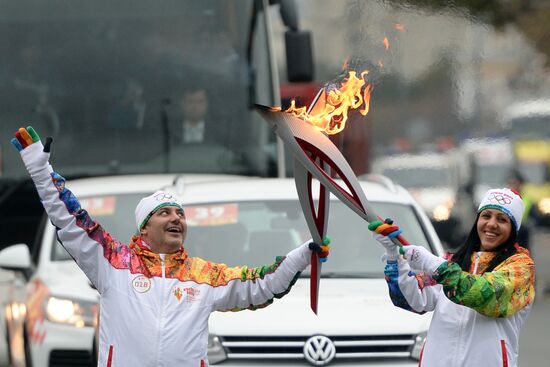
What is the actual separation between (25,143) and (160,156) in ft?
20.3

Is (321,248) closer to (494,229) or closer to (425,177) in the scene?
(494,229)

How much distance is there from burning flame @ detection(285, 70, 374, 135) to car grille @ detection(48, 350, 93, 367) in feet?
9.55

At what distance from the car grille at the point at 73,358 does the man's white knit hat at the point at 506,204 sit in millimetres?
3133

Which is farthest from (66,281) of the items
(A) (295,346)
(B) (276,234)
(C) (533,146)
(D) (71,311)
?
(C) (533,146)

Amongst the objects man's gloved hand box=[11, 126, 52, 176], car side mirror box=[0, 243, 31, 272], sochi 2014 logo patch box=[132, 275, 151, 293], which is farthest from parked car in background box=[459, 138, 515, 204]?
man's gloved hand box=[11, 126, 52, 176]

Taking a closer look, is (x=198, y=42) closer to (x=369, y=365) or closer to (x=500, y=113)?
(x=369, y=365)

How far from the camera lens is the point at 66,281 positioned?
334 inches

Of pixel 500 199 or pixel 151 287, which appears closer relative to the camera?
pixel 151 287

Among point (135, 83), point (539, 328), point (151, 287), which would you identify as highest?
point (135, 83)

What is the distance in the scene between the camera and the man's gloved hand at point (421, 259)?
5410 mm

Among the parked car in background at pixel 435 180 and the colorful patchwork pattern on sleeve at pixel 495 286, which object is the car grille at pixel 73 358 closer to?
the colorful patchwork pattern on sleeve at pixel 495 286

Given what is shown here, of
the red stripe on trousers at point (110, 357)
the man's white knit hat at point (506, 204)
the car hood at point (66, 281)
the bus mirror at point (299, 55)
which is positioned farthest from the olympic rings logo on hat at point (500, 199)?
the bus mirror at point (299, 55)

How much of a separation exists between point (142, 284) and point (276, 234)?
8.77ft

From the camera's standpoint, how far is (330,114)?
5.64 meters
